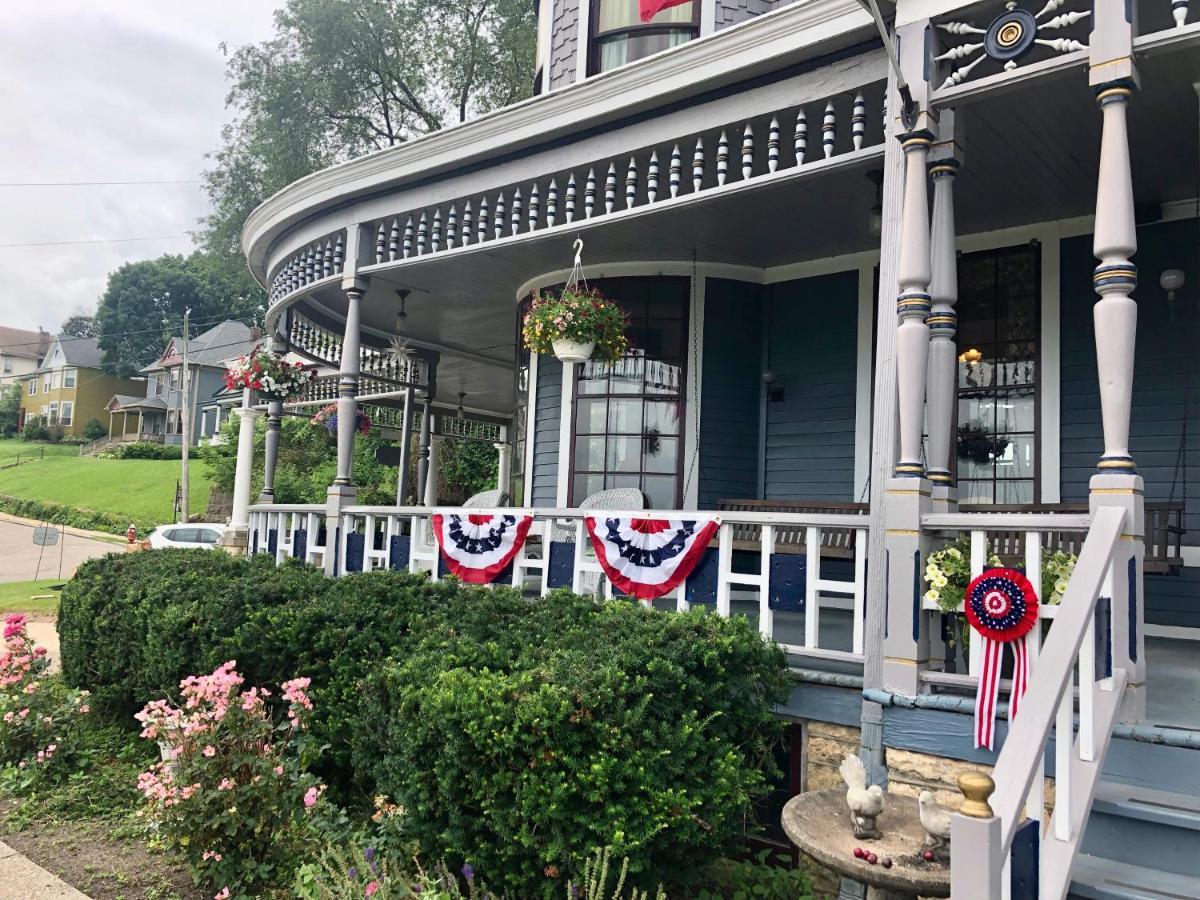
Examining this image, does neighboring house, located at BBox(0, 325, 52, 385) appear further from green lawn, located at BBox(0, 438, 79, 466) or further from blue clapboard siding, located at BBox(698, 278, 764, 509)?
blue clapboard siding, located at BBox(698, 278, 764, 509)

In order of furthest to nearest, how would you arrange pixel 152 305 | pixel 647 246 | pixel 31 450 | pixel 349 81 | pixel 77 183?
pixel 152 305 → pixel 31 450 → pixel 77 183 → pixel 349 81 → pixel 647 246

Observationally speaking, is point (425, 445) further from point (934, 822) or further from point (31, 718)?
point (934, 822)

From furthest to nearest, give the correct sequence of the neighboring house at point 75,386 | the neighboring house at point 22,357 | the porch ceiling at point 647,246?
the neighboring house at point 22,357, the neighboring house at point 75,386, the porch ceiling at point 647,246

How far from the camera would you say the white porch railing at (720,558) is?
401 cm

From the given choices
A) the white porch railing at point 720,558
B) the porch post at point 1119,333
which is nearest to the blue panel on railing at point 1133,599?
the porch post at point 1119,333

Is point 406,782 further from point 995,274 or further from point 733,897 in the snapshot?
point 995,274

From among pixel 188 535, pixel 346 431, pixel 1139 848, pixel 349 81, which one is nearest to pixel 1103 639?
pixel 1139 848

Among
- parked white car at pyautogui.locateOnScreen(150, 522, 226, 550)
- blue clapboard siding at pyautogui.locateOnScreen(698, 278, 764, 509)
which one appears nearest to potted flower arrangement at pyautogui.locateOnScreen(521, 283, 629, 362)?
blue clapboard siding at pyautogui.locateOnScreen(698, 278, 764, 509)

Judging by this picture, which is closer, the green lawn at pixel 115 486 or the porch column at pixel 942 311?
the porch column at pixel 942 311

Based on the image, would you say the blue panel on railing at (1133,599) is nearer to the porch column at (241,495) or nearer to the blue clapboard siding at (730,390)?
the blue clapboard siding at (730,390)

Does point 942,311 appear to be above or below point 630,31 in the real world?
below

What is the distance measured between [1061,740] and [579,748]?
149cm

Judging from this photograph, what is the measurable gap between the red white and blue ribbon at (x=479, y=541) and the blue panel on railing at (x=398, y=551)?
585mm

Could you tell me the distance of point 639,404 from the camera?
24.2 feet
